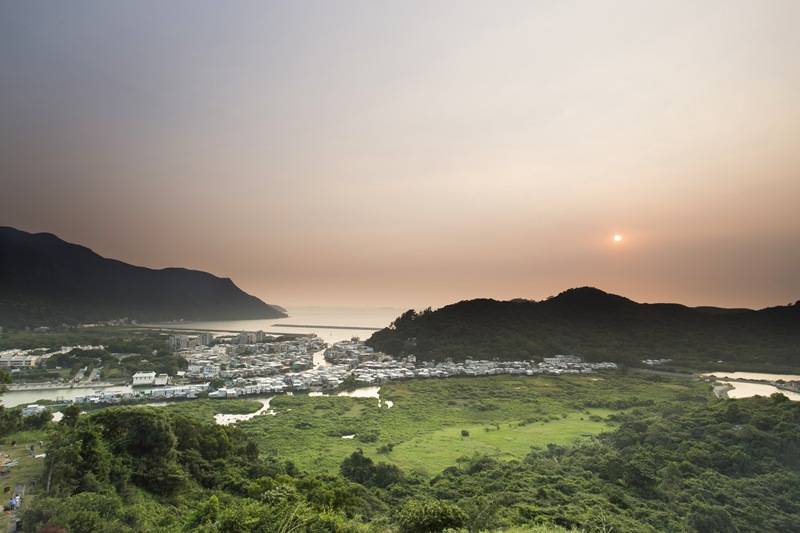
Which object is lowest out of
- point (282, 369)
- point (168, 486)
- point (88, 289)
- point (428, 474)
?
point (428, 474)

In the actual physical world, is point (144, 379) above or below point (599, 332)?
below

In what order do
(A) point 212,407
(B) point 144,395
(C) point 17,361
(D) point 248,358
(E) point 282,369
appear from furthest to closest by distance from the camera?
1. (D) point 248,358
2. (E) point 282,369
3. (C) point 17,361
4. (B) point 144,395
5. (A) point 212,407

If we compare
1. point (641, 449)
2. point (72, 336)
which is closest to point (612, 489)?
point (641, 449)

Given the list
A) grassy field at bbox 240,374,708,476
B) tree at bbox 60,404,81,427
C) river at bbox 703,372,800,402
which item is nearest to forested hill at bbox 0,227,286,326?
grassy field at bbox 240,374,708,476

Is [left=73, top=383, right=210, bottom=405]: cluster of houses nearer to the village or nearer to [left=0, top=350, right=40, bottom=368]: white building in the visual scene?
the village

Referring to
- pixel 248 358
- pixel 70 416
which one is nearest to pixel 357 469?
pixel 70 416

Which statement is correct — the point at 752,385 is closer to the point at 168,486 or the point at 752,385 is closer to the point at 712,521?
the point at 712,521

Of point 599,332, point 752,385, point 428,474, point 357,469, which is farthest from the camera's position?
point 599,332

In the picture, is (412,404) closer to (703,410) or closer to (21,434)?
(703,410)

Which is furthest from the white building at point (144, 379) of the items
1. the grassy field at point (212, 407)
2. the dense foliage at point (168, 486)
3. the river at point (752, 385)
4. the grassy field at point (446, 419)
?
the river at point (752, 385)
